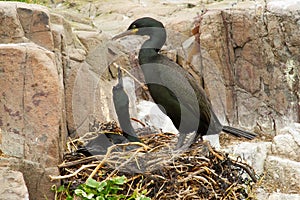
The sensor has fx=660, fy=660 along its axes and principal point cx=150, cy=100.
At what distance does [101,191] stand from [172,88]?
131 centimetres

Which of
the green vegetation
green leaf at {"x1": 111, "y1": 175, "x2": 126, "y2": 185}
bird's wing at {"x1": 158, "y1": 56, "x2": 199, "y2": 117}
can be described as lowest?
the green vegetation

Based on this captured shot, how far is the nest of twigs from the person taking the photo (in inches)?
214

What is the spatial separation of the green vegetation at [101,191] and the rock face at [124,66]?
0.14 metres

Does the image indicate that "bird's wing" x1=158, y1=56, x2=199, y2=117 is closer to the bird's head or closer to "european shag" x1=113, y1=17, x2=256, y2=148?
"european shag" x1=113, y1=17, x2=256, y2=148

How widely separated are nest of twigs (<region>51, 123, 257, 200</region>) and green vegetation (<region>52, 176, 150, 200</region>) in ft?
0.20

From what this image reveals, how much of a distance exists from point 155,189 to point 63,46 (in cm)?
196

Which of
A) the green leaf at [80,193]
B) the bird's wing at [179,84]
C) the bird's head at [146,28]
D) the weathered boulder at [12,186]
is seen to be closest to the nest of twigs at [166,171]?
the green leaf at [80,193]

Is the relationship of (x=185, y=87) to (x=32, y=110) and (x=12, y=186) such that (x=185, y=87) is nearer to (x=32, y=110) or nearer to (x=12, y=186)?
(x=32, y=110)

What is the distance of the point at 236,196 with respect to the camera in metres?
5.65

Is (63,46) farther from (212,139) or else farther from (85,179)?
(212,139)

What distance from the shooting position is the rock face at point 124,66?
5.28m

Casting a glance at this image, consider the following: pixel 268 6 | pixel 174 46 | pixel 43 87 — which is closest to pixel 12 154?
pixel 43 87

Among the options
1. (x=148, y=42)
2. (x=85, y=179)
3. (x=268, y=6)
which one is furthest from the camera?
(x=268, y=6)

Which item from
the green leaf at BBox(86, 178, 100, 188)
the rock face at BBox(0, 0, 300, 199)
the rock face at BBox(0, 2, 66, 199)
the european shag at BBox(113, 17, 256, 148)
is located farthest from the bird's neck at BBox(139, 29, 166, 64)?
the green leaf at BBox(86, 178, 100, 188)
